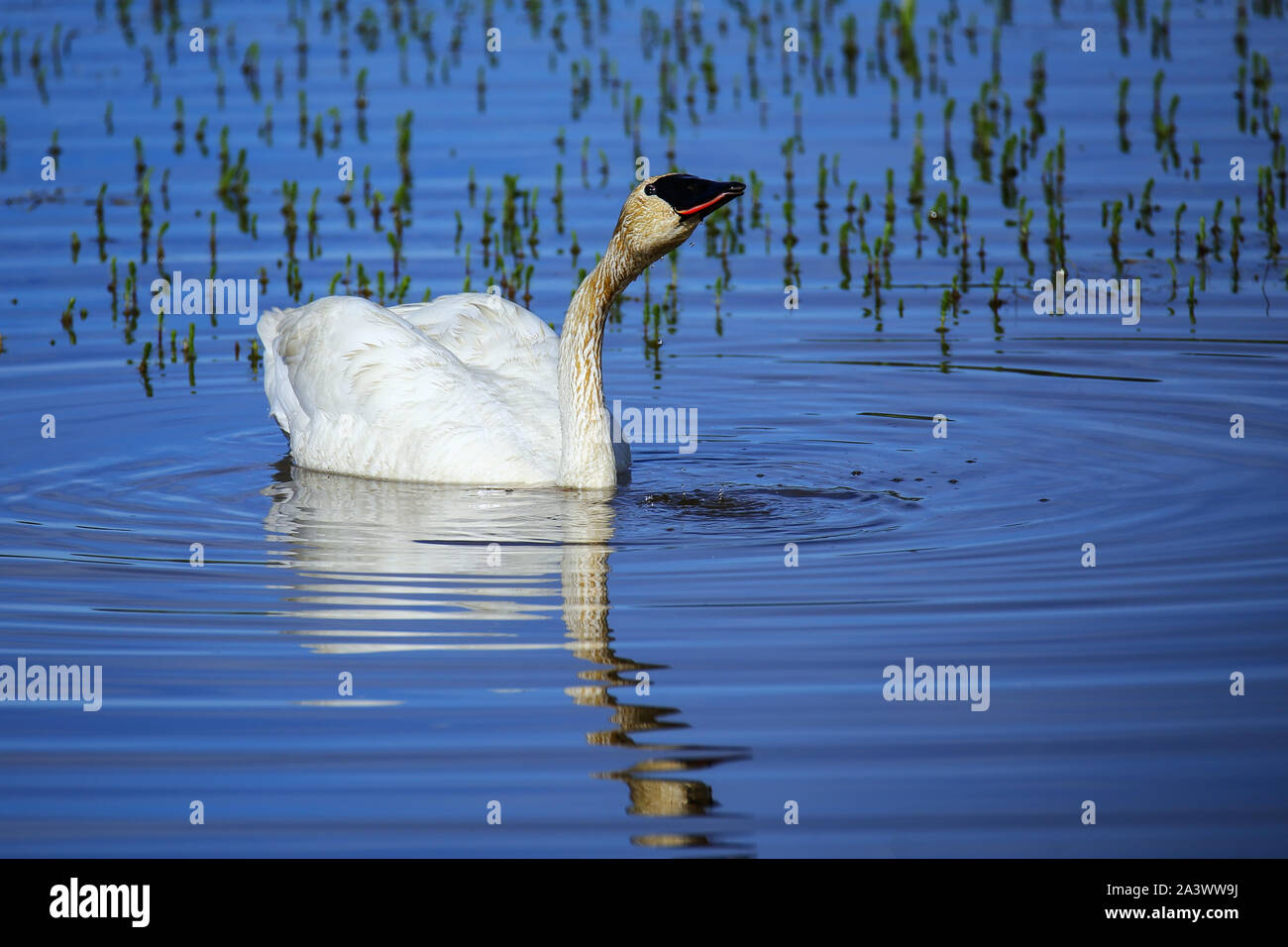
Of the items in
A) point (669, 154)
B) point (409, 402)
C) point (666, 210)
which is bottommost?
point (409, 402)

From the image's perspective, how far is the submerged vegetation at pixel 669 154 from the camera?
53.2ft

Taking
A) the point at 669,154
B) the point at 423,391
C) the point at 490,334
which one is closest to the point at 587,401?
the point at 423,391

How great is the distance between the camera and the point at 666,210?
9711 mm

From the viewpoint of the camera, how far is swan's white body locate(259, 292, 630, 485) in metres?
11.0

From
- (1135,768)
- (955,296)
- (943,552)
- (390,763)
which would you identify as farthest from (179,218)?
(1135,768)

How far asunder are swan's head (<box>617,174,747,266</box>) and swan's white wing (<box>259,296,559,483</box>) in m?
1.54

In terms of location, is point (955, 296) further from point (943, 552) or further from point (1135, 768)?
point (1135, 768)

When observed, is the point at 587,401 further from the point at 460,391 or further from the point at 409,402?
the point at 409,402

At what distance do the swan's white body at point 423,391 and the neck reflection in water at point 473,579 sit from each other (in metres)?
0.17

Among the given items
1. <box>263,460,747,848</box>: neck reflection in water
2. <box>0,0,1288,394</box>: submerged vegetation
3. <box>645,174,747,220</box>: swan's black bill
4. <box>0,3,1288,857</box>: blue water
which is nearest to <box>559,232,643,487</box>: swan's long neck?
<box>263,460,747,848</box>: neck reflection in water

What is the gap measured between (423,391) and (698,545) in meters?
2.36

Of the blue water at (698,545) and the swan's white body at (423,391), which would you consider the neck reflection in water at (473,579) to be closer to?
the blue water at (698,545)

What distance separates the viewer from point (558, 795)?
21.8 feet

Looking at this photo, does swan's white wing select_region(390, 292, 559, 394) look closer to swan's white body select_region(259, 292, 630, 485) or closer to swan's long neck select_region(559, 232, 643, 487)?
swan's white body select_region(259, 292, 630, 485)
